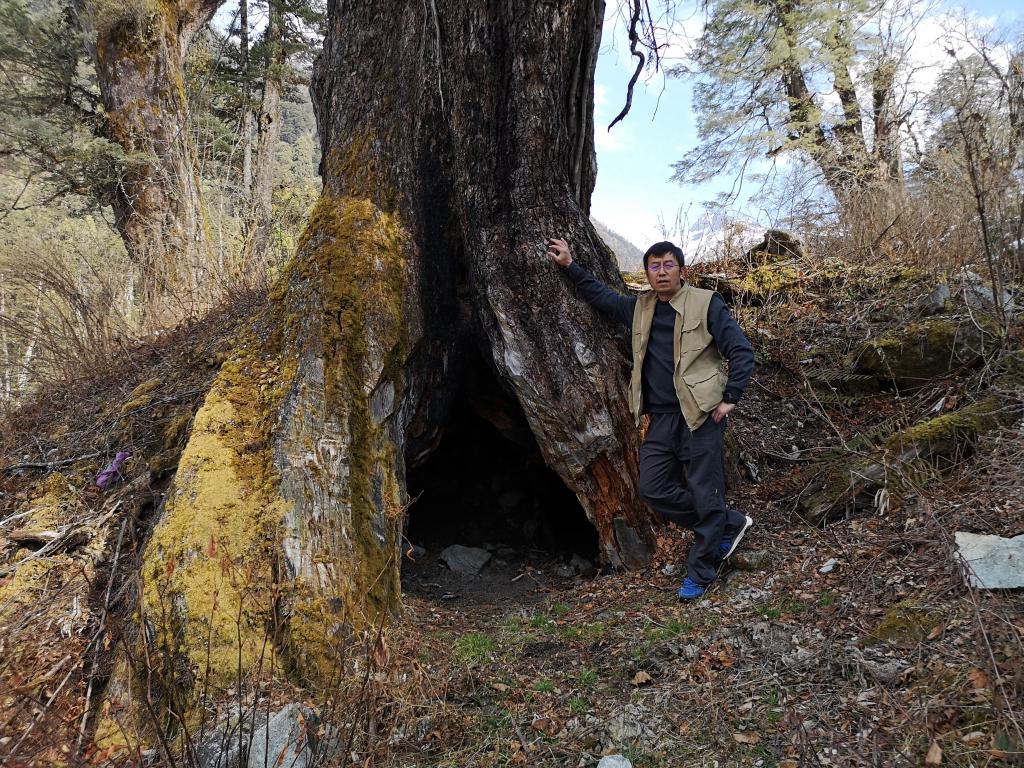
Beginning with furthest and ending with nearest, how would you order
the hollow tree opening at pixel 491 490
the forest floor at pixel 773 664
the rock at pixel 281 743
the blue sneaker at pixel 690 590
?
the hollow tree opening at pixel 491 490 → the blue sneaker at pixel 690 590 → the rock at pixel 281 743 → the forest floor at pixel 773 664

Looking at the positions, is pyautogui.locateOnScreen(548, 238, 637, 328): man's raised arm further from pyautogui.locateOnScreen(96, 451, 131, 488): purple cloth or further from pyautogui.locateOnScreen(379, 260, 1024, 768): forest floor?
pyautogui.locateOnScreen(96, 451, 131, 488): purple cloth

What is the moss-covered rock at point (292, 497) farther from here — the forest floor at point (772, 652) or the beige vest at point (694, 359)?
the beige vest at point (694, 359)

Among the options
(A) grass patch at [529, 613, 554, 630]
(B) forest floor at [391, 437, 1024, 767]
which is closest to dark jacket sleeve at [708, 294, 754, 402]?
(B) forest floor at [391, 437, 1024, 767]

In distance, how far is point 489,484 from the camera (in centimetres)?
578

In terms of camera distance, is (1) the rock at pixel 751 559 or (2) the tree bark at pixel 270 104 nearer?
(1) the rock at pixel 751 559

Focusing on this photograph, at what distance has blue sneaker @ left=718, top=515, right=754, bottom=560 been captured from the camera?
353 cm

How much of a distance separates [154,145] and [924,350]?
328 inches

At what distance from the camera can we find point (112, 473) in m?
3.50

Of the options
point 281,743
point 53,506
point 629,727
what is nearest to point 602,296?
point 629,727

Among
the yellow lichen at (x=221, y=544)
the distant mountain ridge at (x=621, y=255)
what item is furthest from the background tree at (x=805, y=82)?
the yellow lichen at (x=221, y=544)

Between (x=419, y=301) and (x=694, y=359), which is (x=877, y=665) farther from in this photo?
(x=419, y=301)

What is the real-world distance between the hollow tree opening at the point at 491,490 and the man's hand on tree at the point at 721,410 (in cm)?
181

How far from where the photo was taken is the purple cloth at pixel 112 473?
11.3ft

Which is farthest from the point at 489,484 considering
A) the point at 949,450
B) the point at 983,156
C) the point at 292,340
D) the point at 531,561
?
the point at 983,156
